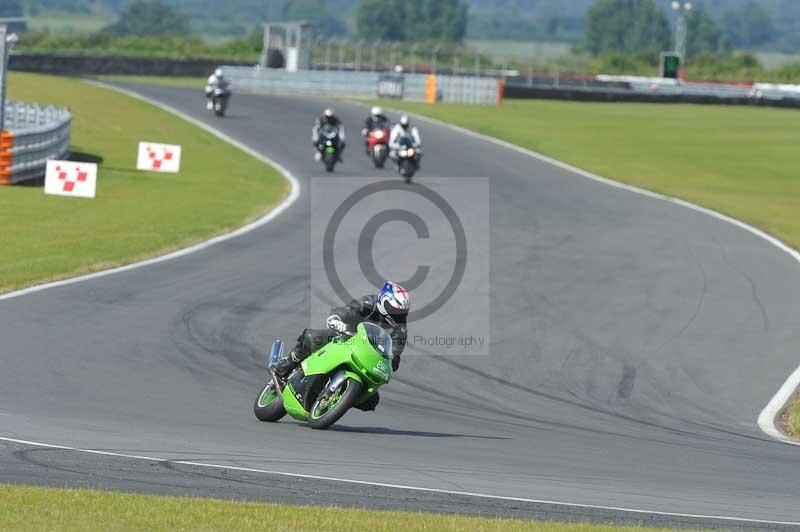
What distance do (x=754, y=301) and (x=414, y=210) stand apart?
10.2 metres

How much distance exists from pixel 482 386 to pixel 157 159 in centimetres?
2158

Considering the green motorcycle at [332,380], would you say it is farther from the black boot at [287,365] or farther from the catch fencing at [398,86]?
the catch fencing at [398,86]

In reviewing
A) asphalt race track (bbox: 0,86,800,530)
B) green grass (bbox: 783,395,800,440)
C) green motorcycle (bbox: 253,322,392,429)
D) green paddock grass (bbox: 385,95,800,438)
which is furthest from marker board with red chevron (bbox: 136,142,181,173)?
green motorcycle (bbox: 253,322,392,429)

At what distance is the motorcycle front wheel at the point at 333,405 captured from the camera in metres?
10.8

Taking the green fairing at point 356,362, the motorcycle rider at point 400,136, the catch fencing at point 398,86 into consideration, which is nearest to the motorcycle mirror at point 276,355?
the green fairing at point 356,362

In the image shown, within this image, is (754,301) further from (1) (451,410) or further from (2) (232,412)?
(2) (232,412)

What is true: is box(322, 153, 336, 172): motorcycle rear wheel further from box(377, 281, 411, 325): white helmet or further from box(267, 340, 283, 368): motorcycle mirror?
box(377, 281, 411, 325): white helmet

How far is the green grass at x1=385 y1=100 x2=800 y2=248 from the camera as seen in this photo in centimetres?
3628

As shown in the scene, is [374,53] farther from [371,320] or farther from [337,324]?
[337,324]

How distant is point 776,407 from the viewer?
46.6ft


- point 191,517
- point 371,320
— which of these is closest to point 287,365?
point 371,320

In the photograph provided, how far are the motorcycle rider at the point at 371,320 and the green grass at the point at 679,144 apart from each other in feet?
56.1

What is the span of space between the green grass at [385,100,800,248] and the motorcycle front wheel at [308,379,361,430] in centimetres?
1737

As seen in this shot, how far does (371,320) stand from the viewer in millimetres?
11156
